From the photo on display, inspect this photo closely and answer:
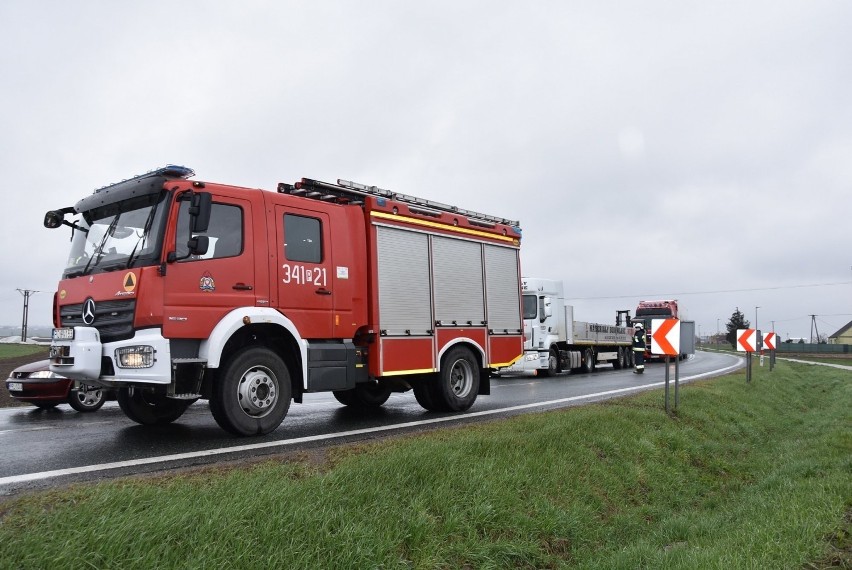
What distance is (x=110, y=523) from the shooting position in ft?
12.1

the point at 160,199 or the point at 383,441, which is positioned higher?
the point at 160,199

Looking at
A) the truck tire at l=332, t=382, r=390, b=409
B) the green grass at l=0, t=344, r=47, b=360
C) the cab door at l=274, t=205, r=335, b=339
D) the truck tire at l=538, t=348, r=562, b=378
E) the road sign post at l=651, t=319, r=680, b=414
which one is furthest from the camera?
the green grass at l=0, t=344, r=47, b=360

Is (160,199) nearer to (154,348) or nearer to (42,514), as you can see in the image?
(154,348)

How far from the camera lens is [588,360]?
26297 millimetres

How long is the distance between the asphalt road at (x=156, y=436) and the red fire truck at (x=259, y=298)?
405 mm

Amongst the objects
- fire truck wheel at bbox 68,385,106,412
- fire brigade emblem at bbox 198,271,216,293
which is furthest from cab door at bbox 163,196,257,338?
fire truck wheel at bbox 68,385,106,412

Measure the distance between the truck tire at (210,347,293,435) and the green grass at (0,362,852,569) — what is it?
1.47 meters

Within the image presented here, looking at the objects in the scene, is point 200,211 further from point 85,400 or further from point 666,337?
point 666,337

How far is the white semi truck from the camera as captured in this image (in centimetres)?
2295

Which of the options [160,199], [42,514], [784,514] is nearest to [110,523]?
[42,514]

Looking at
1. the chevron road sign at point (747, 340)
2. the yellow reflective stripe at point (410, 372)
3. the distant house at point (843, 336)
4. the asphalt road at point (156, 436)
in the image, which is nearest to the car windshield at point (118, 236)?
the asphalt road at point (156, 436)

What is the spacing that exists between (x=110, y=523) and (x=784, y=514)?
585 cm

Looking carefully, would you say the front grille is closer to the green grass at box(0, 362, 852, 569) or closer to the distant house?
the green grass at box(0, 362, 852, 569)

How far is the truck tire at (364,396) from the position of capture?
35.4 ft
